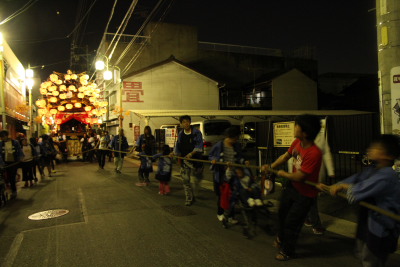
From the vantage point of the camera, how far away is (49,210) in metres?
7.12

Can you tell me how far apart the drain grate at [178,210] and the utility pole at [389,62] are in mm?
4053

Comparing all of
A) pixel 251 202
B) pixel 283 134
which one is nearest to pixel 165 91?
pixel 283 134

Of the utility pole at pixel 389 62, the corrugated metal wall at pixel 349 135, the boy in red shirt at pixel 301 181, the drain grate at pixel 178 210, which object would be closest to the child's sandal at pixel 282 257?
the boy in red shirt at pixel 301 181

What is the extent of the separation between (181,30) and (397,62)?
98.6 feet

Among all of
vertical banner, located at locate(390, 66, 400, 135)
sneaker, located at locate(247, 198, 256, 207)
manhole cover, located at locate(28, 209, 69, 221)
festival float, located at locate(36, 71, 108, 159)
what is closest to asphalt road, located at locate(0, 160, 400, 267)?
manhole cover, located at locate(28, 209, 69, 221)

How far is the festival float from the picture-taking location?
20.0m

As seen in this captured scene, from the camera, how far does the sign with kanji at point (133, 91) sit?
2594cm

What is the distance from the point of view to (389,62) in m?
5.29

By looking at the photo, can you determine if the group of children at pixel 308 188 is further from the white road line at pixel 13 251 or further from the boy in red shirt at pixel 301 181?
the white road line at pixel 13 251

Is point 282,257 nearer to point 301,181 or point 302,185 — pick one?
point 302,185

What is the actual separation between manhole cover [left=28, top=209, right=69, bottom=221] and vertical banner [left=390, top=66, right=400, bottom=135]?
6.61 meters

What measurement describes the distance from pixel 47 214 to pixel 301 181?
218 inches

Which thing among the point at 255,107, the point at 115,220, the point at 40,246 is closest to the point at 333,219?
the point at 115,220

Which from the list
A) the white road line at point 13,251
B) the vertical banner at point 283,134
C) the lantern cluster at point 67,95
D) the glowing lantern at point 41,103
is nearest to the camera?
the white road line at point 13,251
